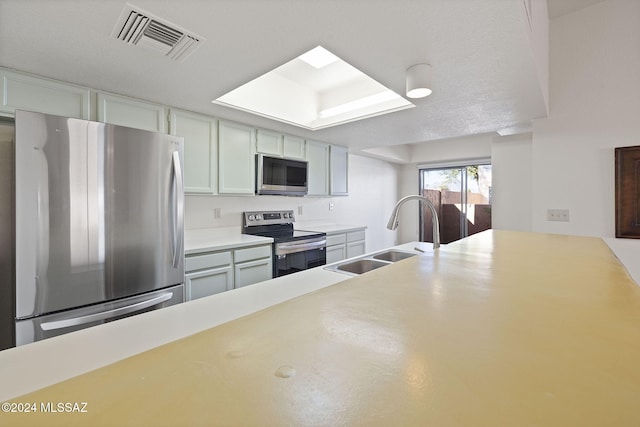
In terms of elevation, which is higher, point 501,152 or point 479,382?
point 501,152

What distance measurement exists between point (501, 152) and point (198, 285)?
374 cm

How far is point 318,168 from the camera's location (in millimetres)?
3688

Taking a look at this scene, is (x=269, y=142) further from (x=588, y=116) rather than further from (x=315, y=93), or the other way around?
(x=588, y=116)

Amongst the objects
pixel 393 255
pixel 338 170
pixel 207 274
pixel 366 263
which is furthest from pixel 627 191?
pixel 207 274

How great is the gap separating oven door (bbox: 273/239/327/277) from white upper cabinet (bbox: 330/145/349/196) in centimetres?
103

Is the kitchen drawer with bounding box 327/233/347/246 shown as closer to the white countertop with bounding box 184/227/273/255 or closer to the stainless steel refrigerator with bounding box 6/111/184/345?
the white countertop with bounding box 184/227/273/255

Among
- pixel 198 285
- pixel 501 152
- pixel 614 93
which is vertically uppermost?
pixel 614 93

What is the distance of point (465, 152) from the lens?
500cm

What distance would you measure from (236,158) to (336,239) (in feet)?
Answer: 5.31

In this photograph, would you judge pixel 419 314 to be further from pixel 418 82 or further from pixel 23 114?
pixel 23 114

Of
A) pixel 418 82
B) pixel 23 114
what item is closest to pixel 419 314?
pixel 418 82

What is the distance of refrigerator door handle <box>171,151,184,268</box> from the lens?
6.45 feet

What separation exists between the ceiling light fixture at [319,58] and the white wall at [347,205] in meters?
1.63

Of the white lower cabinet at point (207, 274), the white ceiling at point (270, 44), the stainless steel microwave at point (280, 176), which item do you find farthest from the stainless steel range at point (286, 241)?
the white ceiling at point (270, 44)
